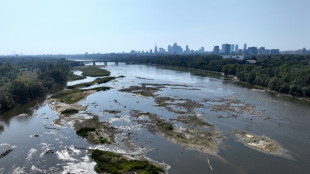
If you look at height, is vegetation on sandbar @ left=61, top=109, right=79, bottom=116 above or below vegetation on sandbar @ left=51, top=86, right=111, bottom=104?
below

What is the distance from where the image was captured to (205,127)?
1184 inches

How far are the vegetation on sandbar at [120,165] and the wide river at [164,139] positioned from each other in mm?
977

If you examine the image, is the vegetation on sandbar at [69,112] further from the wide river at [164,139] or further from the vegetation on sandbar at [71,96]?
the vegetation on sandbar at [71,96]

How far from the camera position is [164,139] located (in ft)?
86.2

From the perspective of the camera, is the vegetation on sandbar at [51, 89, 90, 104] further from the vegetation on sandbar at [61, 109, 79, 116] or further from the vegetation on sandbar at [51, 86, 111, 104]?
the vegetation on sandbar at [61, 109, 79, 116]

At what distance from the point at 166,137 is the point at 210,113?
12.7 meters

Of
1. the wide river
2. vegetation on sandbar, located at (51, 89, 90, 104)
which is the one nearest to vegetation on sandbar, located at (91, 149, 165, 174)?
the wide river

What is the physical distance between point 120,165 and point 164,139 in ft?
24.6

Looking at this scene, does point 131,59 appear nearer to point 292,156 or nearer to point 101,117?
point 101,117

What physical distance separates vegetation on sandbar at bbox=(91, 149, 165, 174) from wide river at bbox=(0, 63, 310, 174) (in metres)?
0.98

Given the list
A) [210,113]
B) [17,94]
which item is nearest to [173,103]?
[210,113]

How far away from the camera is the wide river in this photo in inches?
811

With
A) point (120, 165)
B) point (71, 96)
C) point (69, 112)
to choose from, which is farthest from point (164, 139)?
point (71, 96)

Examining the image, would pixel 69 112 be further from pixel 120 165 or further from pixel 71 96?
pixel 120 165
